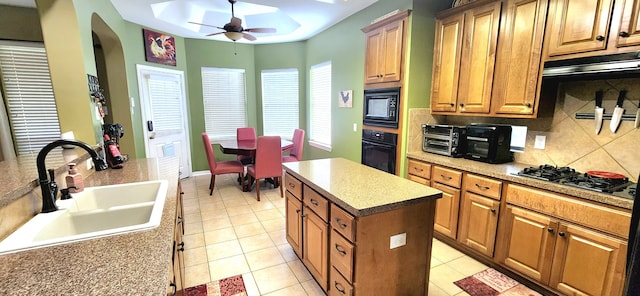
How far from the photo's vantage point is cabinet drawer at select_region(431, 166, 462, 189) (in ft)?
7.75

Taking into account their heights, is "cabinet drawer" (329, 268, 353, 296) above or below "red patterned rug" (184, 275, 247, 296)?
above

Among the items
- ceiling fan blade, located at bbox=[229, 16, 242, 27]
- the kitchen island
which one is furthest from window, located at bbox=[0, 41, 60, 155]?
the kitchen island

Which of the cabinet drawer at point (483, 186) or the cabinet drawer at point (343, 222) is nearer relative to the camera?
the cabinet drawer at point (343, 222)

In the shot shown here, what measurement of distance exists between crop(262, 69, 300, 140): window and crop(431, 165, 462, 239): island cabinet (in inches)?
132

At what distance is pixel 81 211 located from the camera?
1.37 metres

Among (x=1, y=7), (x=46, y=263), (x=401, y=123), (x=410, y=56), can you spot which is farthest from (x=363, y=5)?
(x=1, y=7)

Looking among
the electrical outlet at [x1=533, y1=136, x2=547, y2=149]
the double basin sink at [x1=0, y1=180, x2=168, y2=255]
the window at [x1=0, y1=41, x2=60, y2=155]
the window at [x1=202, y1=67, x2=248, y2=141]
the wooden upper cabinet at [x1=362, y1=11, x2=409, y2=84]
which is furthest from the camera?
the window at [x1=202, y1=67, x2=248, y2=141]

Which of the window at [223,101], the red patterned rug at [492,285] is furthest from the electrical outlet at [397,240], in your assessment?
the window at [223,101]

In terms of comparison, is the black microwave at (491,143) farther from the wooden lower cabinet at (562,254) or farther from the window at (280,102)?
the window at (280,102)

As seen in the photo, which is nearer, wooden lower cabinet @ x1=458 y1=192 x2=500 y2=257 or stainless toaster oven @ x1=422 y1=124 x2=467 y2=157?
wooden lower cabinet @ x1=458 y1=192 x2=500 y2=257

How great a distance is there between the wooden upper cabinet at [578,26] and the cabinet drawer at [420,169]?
1283 mm

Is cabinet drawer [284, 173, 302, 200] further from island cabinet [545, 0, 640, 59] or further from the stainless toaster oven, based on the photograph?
island cabinet [545, 0, 640, 59]

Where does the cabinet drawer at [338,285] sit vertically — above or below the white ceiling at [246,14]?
below

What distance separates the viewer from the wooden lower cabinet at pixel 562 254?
5.10ft
